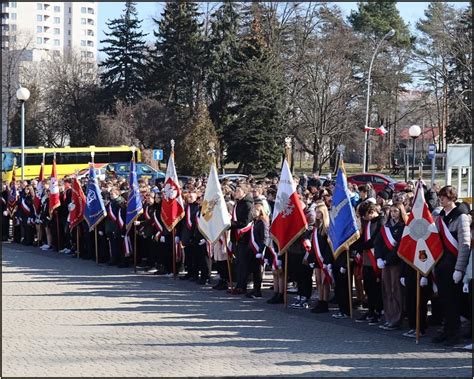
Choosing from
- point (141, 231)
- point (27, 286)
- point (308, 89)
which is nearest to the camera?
point (27, 286)

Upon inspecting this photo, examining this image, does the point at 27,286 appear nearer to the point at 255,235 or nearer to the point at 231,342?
the point at 255,235

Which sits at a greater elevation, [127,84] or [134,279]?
[127,84]

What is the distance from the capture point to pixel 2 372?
29.9ft

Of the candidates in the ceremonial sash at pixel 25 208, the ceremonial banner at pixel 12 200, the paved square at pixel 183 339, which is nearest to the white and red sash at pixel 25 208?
the ceremonial sash at pixel 25 208

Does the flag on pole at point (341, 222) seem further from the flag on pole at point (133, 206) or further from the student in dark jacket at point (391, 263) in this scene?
the flag on pole at point (133, 206)

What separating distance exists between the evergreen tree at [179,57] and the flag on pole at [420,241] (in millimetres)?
53932

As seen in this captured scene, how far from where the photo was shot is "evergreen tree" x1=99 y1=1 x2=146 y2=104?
68812 millimetres

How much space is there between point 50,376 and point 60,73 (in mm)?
68981

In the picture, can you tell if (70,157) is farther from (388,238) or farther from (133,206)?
(388,238)

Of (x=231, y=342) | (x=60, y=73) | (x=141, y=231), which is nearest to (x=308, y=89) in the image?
(x=60, y=73)

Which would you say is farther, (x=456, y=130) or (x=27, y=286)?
(x=456, y=130)

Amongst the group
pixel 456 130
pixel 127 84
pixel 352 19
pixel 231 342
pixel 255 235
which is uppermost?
pixel 352 19

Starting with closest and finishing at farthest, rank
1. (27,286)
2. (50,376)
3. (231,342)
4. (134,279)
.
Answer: (50,376)
(231,342)
(27,286)
(134,279)

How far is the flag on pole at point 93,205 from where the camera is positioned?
66.2 feet
